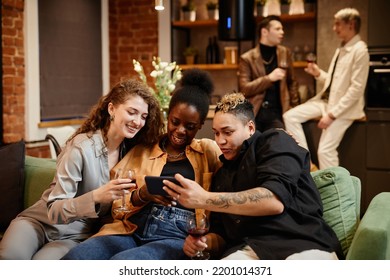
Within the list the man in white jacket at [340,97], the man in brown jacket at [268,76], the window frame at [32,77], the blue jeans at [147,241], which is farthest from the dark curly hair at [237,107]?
the window frame at [32,77]

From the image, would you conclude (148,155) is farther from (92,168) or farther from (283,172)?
(283,172)

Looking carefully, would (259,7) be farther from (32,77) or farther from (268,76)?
(32,77)

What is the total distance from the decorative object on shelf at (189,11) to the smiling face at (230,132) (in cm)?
387

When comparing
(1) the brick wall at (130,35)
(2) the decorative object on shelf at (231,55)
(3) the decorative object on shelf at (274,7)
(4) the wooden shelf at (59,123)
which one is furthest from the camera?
(1) the brick wall at (130,35)

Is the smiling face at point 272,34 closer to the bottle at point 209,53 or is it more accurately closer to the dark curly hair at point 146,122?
the bottle at point 209,53

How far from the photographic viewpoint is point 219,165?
2.28 metres

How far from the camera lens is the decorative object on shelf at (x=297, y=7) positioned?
5250mm

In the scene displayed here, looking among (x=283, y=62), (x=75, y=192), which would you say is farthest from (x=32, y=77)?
(x=75, y=192)

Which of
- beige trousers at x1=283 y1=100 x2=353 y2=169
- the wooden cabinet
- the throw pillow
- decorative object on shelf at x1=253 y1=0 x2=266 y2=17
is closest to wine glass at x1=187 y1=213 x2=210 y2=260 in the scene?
the throw pillow

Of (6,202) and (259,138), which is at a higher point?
(259,138)

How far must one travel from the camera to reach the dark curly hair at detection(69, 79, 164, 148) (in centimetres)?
228

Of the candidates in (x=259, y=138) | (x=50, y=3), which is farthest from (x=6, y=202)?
(x=50, y=3)

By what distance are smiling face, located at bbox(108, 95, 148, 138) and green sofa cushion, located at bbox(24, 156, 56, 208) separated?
2.08 feet
